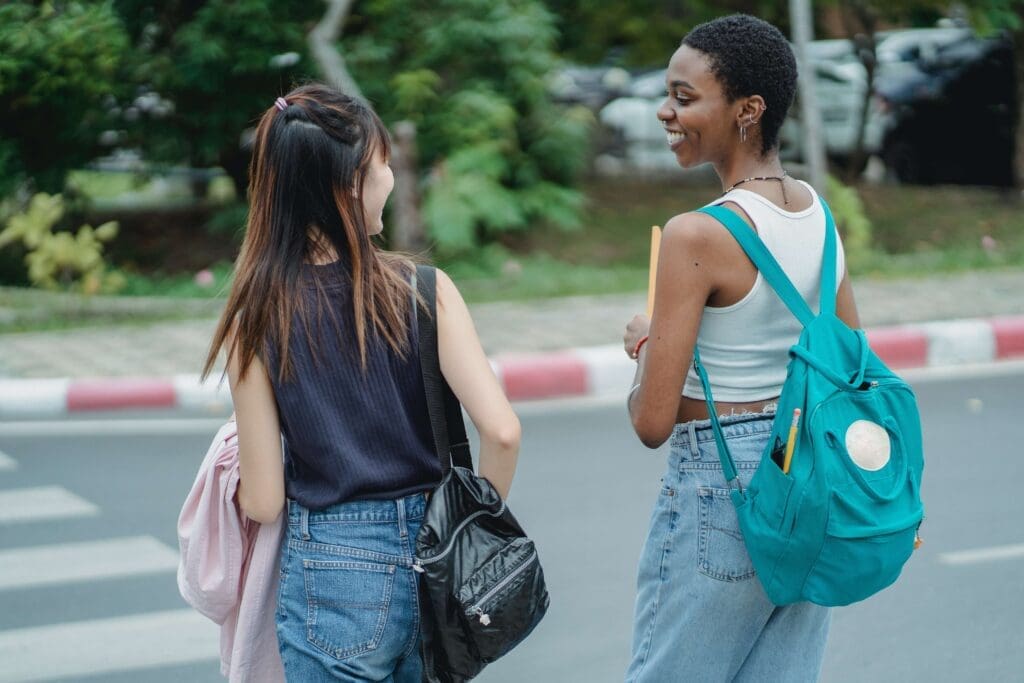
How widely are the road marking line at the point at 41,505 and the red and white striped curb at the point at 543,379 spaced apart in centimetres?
129

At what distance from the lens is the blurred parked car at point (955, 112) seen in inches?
527

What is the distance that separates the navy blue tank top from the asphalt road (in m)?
2.05

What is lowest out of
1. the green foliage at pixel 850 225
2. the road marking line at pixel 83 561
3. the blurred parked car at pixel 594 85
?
the blurred parked car at pixel 594 85

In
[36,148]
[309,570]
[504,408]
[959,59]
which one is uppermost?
[504,408]

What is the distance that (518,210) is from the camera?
10.9 meters

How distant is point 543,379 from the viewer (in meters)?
7.38

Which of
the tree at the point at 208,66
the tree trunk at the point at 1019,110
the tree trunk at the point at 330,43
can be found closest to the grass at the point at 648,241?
the tree trunk at the point at 1019,110

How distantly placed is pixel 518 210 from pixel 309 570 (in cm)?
887

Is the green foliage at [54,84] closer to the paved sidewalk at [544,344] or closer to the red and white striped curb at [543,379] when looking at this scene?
the paved sidewalk at [544,344]

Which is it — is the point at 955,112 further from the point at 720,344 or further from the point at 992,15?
the point at 720,344

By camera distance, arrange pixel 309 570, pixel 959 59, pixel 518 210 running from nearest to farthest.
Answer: pixel 309 570 < pixel 518 210 < pixel 959 59

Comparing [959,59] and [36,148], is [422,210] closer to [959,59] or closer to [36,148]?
[36,148]

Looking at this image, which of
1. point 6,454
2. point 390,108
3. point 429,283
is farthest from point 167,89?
point 429,283

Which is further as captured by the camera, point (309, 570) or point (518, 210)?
point (518, 210)
